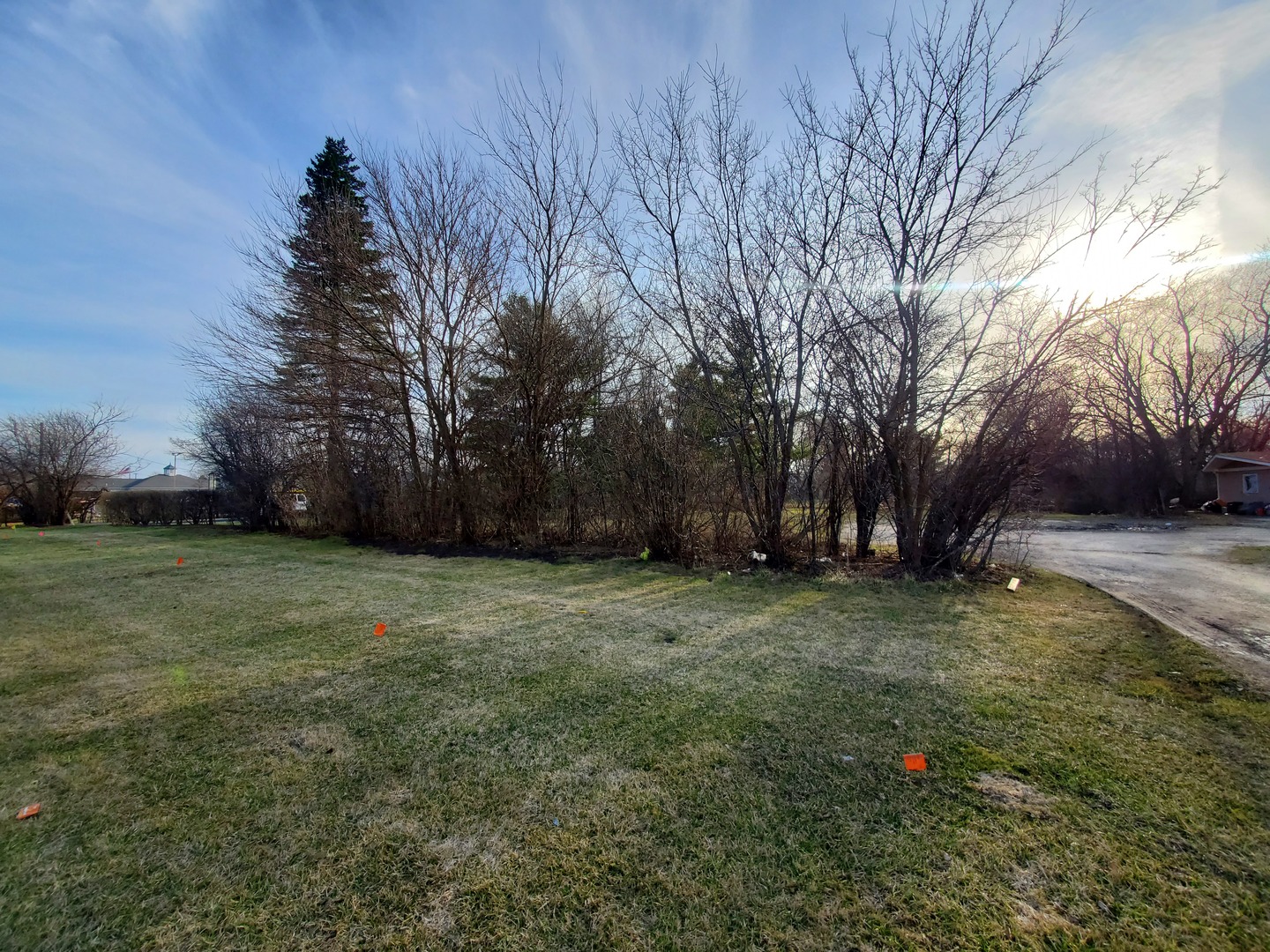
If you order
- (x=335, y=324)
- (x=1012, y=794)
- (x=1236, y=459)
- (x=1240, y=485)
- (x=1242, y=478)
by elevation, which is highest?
(x=335, y=324)

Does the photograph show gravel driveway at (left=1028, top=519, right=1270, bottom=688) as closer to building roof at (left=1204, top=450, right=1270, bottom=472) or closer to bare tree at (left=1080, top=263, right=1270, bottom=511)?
bare tree at (left=1080, top=263, right=1270, bottom=511)

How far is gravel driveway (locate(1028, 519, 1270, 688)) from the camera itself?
354 centimetres

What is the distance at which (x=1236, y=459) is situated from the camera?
18.8m

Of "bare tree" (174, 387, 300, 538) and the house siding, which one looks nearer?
"bare tree" (174, 387, 300, 538)

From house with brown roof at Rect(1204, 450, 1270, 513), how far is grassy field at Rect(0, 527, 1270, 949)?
22.7 metres

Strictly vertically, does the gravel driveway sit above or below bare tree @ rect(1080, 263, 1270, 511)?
below

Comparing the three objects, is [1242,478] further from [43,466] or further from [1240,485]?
[43,466]

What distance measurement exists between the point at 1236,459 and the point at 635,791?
27520mm

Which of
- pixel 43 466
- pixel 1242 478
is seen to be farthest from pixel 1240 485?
pixel 43 466

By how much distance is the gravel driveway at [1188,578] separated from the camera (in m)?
3.54

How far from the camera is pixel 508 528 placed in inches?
378

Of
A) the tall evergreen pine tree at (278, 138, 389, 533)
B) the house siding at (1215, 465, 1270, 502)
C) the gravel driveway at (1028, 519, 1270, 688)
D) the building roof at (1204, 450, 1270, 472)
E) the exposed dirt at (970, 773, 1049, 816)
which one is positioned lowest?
the exposed dirt at (970, 773, 1049, 816)

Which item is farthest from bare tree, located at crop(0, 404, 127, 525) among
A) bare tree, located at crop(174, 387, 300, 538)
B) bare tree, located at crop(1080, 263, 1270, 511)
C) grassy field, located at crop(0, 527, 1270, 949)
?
bare tree, located at crop(1080, 263, 1270, 511)

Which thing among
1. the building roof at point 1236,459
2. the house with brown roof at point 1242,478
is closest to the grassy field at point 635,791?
the house with brown roof at point 1242,478
